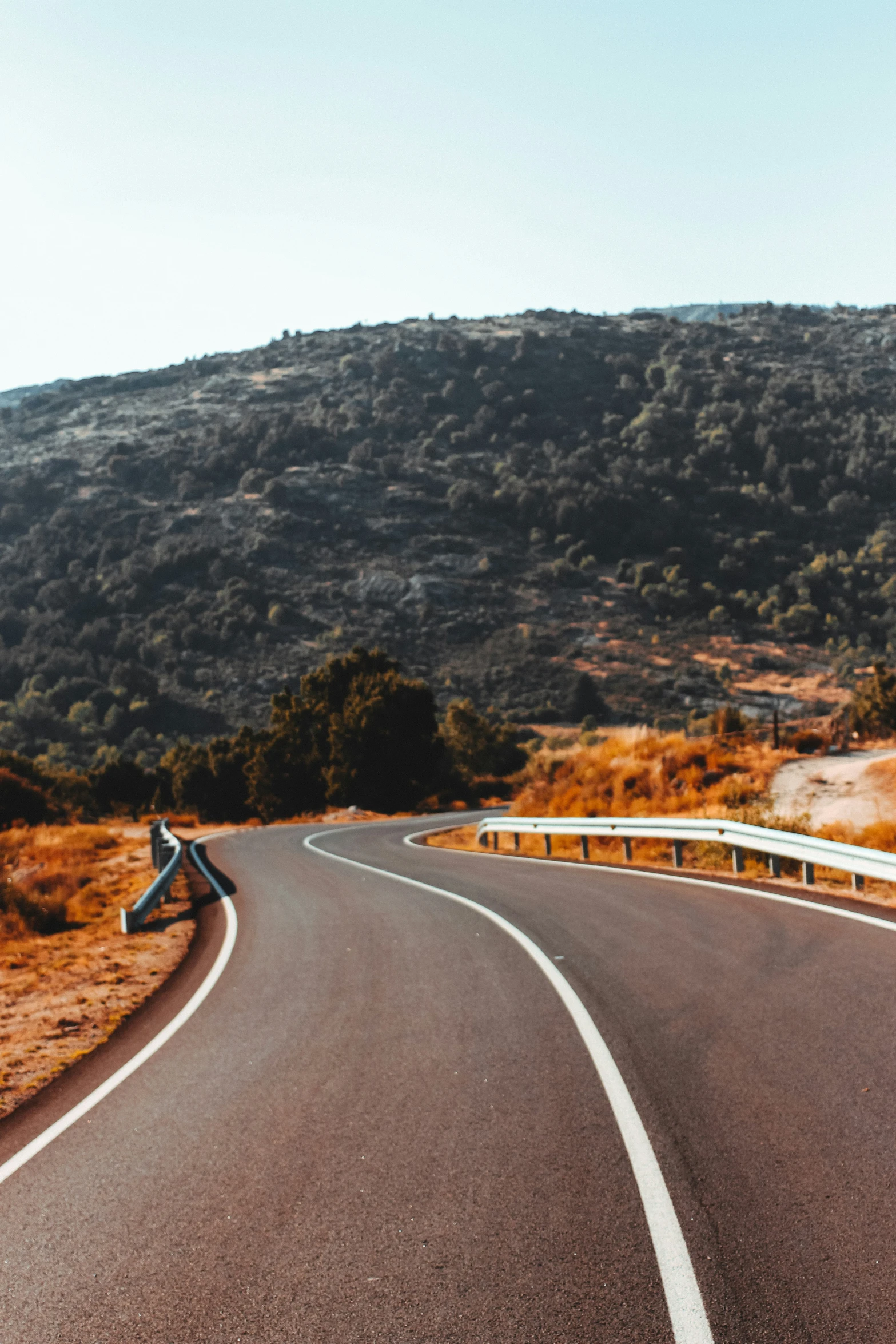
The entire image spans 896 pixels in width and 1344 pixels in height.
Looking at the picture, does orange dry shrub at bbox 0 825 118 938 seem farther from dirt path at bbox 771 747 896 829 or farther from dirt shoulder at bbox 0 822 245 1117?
dirt path at bbox 771 747 896 829

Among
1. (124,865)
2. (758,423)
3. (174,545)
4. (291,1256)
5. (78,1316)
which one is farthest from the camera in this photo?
(758,423)

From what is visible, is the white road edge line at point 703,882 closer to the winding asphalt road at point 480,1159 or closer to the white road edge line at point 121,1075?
the winding asphalt road at point 480,1159

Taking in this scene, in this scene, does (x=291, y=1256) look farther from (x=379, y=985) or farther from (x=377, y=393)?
(x=377, y=393)

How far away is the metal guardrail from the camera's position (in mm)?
13859

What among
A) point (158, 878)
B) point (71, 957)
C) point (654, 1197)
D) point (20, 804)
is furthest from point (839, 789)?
point (20, 804)

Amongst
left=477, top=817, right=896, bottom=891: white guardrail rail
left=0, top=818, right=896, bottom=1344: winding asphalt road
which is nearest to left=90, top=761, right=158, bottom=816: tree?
left=477, top=817, right=896, bottom=891: white guardrail rail

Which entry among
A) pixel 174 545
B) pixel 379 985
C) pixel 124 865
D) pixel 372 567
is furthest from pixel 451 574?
pixel 379 985

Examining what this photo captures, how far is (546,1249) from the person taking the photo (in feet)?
12.1

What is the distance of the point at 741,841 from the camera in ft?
43.8

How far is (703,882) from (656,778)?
9.67 meters

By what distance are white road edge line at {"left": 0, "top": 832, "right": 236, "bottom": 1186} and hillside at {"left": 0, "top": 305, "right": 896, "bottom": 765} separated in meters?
76.0

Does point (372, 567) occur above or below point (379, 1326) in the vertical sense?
above

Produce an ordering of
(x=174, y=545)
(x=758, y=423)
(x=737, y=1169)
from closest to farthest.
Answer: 1. (x=737, y=1169)
2. (x=174, y=545)
3. (x=758, y=423)

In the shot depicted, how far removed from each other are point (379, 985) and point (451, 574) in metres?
126
